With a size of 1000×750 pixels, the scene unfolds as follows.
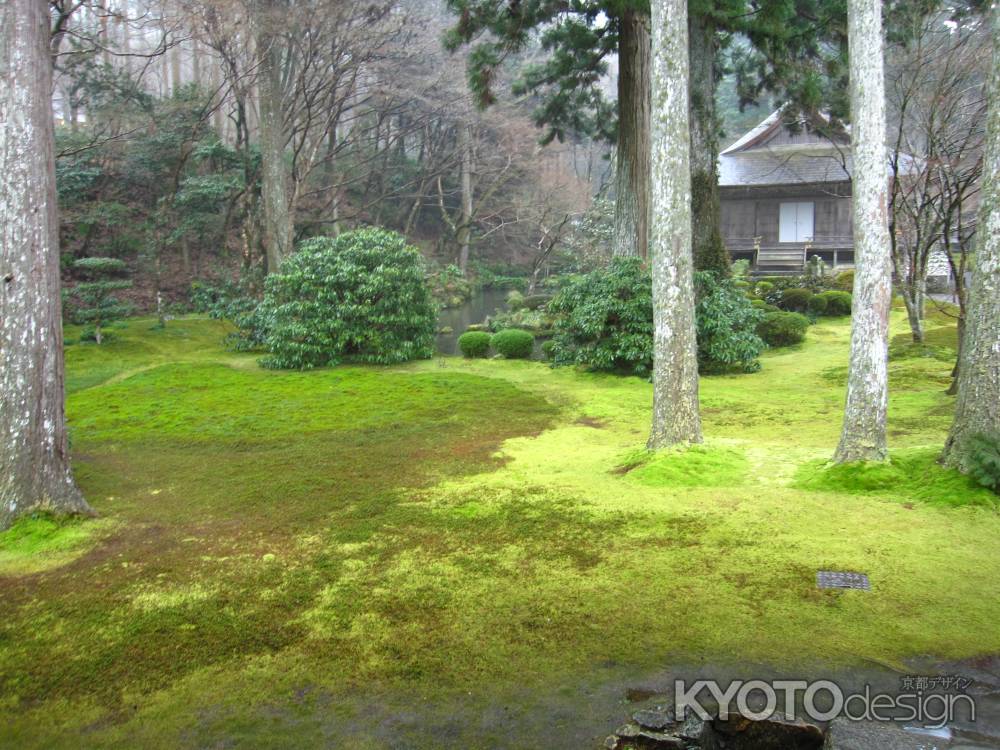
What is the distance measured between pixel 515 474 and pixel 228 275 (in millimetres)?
16337

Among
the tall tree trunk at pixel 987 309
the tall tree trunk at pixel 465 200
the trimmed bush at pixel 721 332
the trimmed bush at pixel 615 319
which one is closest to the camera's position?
the tall tree trunk at pixel 987 309

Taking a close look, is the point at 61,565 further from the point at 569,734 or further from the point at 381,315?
the point at 381,315

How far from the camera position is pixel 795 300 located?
19.7m

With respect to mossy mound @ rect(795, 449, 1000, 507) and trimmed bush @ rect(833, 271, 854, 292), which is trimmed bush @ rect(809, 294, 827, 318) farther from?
mossy mound @ rect(795, 449, 1000, 507)

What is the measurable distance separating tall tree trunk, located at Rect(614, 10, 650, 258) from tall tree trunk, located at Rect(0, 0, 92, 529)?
995 cm

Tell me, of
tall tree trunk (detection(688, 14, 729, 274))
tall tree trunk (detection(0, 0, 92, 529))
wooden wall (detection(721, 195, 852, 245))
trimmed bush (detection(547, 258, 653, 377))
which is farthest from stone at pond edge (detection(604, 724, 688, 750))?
Answer: wooden wall (detection(721, 195, 852, 245))

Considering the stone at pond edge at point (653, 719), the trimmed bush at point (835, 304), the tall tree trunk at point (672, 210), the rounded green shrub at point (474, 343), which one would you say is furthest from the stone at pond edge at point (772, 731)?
the trimmed bush at point (835, 304)

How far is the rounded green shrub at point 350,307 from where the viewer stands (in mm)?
13938

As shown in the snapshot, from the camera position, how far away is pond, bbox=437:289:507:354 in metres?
19.2

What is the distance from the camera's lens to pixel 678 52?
22.3 feet

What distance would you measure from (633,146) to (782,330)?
4.70 metres

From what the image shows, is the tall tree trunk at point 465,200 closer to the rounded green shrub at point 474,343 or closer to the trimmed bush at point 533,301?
the trimmed bush at point 533,301

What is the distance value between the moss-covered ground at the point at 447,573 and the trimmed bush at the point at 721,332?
319 centimetres

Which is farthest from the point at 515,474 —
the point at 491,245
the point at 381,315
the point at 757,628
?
the point at 491,245
